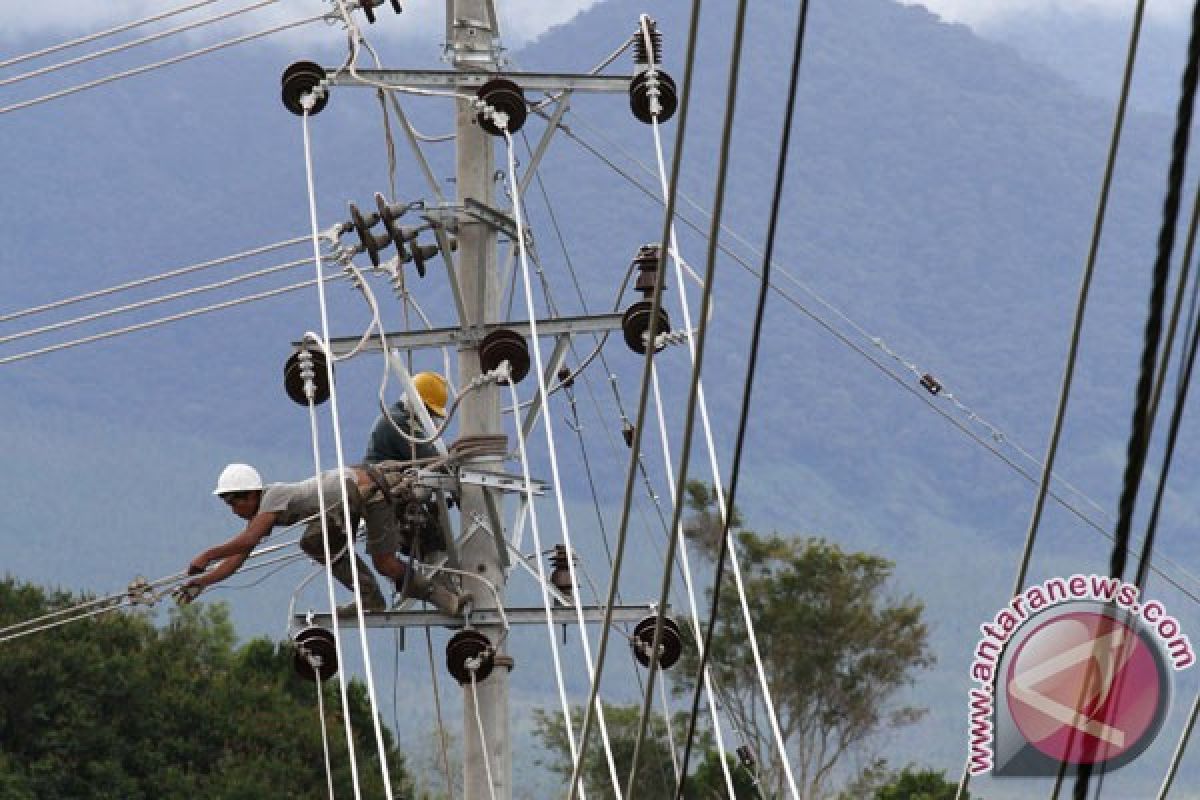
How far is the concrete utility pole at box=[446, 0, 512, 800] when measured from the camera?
19.5 metres

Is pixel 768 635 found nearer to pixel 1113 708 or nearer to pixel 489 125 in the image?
pixel 489 125

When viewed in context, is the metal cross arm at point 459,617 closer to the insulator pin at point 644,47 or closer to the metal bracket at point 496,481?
the metal bracket at point 496,481

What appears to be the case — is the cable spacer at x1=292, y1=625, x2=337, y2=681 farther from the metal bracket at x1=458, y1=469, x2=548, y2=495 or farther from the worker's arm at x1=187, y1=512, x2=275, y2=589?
the metal bracket at x1=458, y1=469, x2=548, y2=495

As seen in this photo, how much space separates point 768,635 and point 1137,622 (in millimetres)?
57027

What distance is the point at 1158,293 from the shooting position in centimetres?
989

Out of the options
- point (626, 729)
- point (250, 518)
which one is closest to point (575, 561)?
point (250, 518)

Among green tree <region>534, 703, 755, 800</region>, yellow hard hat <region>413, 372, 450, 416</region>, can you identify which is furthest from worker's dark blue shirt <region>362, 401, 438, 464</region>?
green tree <region>534, 703, 755, 800</region>

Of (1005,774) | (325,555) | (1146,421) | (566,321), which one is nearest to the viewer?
(1146,421)

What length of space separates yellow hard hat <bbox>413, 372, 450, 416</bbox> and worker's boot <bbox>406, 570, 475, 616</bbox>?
4.38 ft

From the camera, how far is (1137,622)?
1128 centimetres

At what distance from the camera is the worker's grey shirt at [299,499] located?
751 inches

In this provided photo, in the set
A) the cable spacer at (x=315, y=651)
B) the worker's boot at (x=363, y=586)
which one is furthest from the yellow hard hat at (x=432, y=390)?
the cable spacer at (x=315, y=651)

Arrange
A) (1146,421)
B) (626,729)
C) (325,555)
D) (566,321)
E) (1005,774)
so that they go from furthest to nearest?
1. (626,729)
2. (566,321)
3. (325,555)
4. (1005,774)
5. (1146,421)

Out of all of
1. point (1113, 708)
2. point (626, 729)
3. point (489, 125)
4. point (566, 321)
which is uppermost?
point (626, 729)
